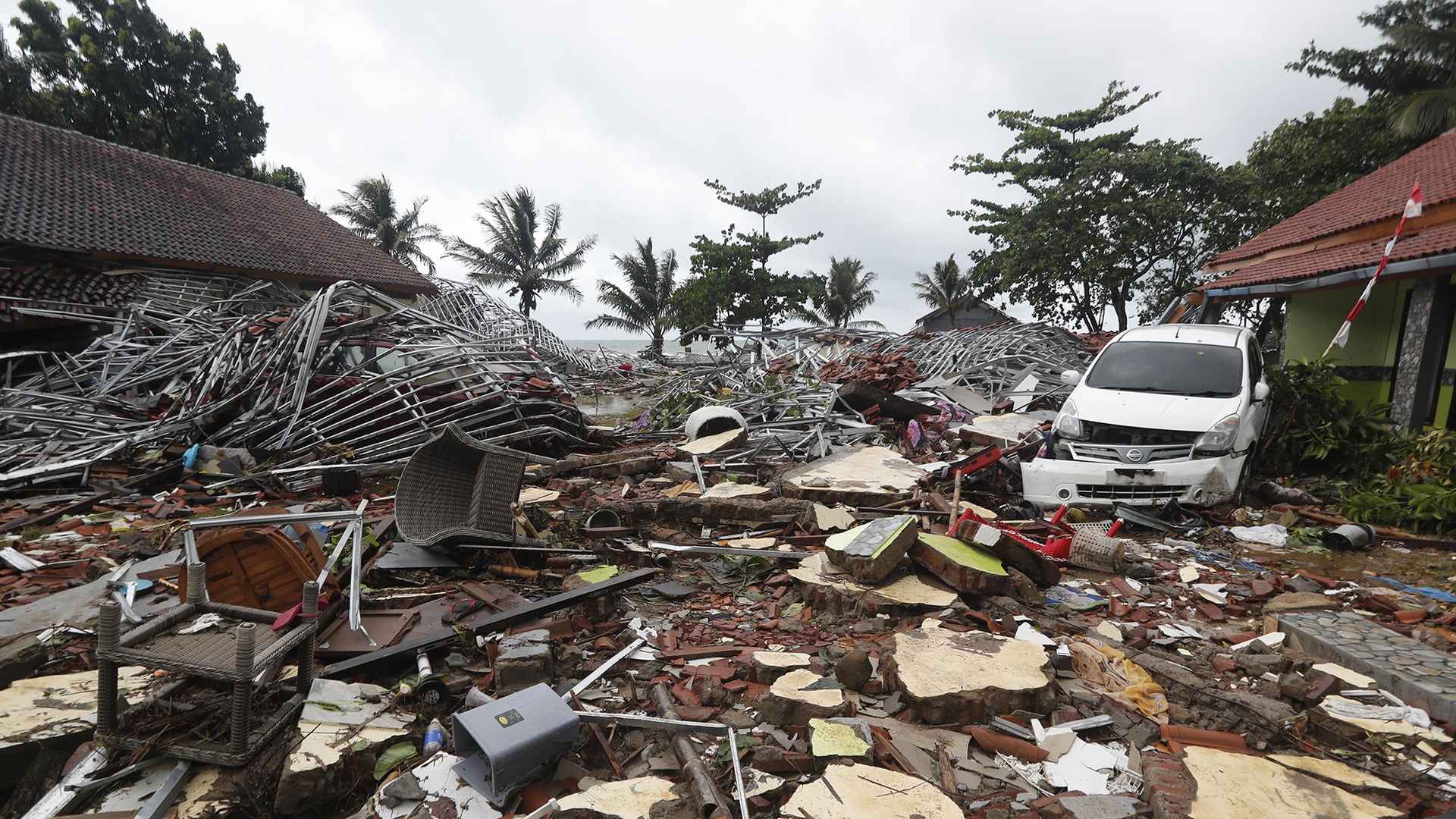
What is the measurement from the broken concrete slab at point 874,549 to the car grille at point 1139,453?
2798 millimetres

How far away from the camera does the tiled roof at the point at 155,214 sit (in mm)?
15055

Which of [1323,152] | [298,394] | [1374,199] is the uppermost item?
[1323,152]

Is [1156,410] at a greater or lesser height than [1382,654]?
greater

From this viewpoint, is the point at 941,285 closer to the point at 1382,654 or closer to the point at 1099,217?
the point at 1099,217

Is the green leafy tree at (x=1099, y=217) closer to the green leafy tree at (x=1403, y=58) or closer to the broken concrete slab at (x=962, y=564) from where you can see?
the green leafy tree at (x=1403, y=58)

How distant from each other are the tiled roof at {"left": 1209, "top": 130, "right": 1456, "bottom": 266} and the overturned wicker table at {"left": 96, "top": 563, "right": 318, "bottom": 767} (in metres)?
13.2

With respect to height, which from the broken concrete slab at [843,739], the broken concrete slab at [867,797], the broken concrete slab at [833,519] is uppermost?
the broken concrete slab at [833,519]

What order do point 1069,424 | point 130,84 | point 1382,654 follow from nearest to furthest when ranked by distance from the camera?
1. point 1382,654
2. point 1069,424
3. point 130,84

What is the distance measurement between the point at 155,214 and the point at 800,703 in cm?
2298

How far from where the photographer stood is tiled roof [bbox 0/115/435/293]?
15055 millimetres

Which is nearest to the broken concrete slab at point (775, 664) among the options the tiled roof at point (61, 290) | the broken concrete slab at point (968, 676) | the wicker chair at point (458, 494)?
the broken concrete slab at point (968, 676)

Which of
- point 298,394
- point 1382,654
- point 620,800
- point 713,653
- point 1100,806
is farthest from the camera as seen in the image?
point 298,394

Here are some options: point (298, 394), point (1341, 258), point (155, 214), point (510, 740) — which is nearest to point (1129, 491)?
point (510, 740)

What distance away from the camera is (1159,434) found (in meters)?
6.27
